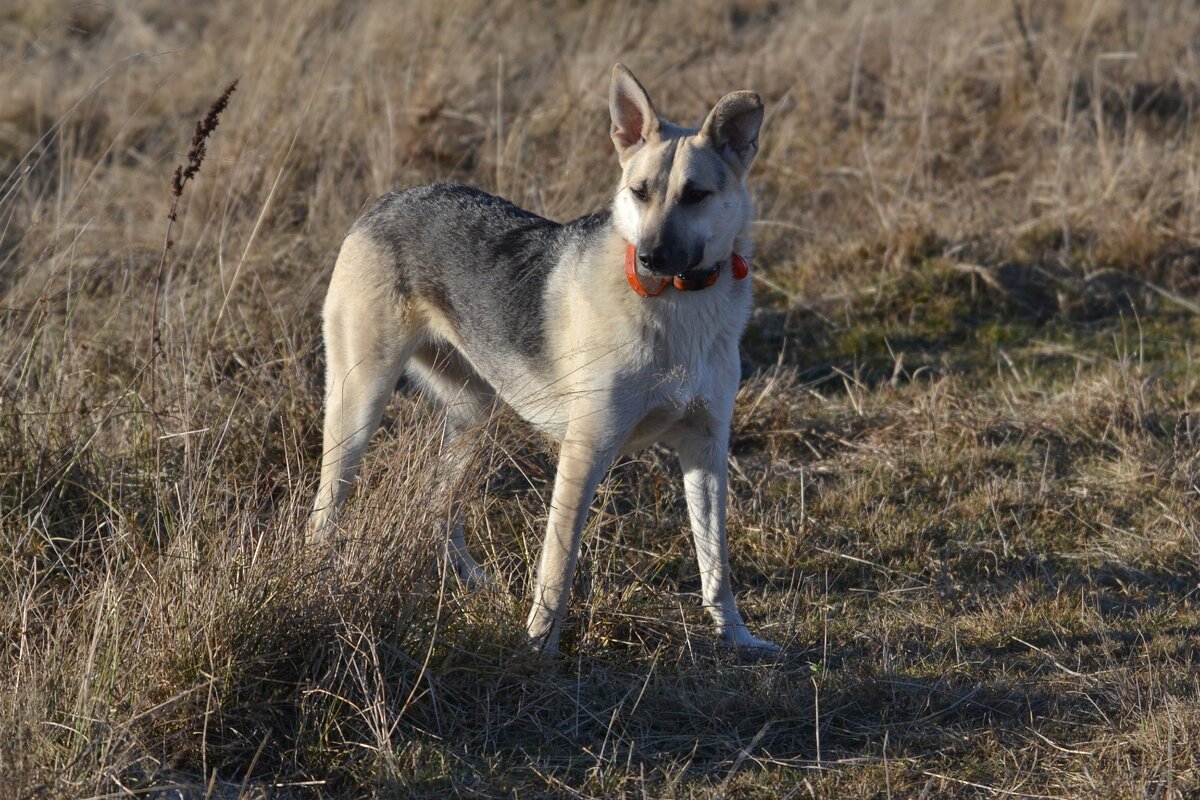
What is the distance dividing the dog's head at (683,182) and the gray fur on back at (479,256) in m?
0.29

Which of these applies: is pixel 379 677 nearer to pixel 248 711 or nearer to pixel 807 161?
pixel 248 711

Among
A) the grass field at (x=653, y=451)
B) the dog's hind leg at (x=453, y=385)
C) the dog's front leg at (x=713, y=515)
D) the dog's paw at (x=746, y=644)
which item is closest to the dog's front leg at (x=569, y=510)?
the grass field at (x=653, y=451)

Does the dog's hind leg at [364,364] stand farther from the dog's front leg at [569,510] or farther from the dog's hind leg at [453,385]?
the dog's front leg at [569,510]

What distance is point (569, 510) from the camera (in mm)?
4039

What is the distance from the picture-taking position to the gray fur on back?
4.46 m

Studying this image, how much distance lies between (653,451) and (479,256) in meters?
1.19

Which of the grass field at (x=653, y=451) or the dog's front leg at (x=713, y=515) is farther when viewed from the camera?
the dog's front leg at (x=713, y=515)

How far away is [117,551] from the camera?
3662mm

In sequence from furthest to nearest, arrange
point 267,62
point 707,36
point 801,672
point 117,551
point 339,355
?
point 707,36, point 267,62, point 339,355, point 801,672, point 117,551

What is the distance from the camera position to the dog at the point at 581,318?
403 cm

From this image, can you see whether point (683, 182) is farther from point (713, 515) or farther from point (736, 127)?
point (713, 515)

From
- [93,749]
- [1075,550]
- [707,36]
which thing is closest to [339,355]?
[93,749]

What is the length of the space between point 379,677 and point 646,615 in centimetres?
108

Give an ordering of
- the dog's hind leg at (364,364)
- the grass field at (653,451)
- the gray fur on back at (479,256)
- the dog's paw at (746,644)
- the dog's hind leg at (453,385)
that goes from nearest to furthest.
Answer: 1. the grass field at (653,451)
2. the dog's paw at (746,644)
3. the gray fur on back at (479,256)
4. the dog's hind leg at (364,364)
5. the dog's hind leg at (453,385)
